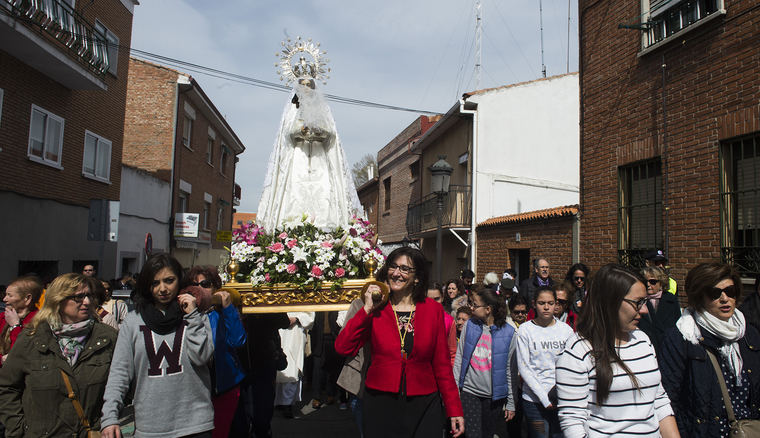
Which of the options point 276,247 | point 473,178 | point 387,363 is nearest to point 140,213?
point 473,178

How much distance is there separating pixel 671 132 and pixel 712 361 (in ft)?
18.4

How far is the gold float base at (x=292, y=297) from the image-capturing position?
409cm

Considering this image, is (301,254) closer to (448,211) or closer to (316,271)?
(316,271)

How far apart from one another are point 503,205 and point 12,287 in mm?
13372

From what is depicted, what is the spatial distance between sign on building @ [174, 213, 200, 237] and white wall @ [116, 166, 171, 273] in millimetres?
321

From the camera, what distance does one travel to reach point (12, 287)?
402 cm

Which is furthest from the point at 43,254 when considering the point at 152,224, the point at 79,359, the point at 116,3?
the point at 79,359

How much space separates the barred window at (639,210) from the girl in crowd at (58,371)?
24.5 ft

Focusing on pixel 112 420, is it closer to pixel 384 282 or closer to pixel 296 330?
pixel 384 282

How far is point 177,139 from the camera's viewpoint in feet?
62.7

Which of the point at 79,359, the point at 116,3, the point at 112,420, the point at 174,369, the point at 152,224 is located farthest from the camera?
the point at 152,224

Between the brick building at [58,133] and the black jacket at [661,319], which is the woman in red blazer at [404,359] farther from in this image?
the brick building at [58,133]

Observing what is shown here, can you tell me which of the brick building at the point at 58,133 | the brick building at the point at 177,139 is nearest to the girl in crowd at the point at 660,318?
the brick building at the point at 58,133

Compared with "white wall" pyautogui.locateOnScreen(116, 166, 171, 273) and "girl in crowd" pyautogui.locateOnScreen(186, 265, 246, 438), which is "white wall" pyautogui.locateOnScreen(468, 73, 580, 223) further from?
"girl in crowd" pyautogui.locateOnScreen(186, 265, 246, 438)
